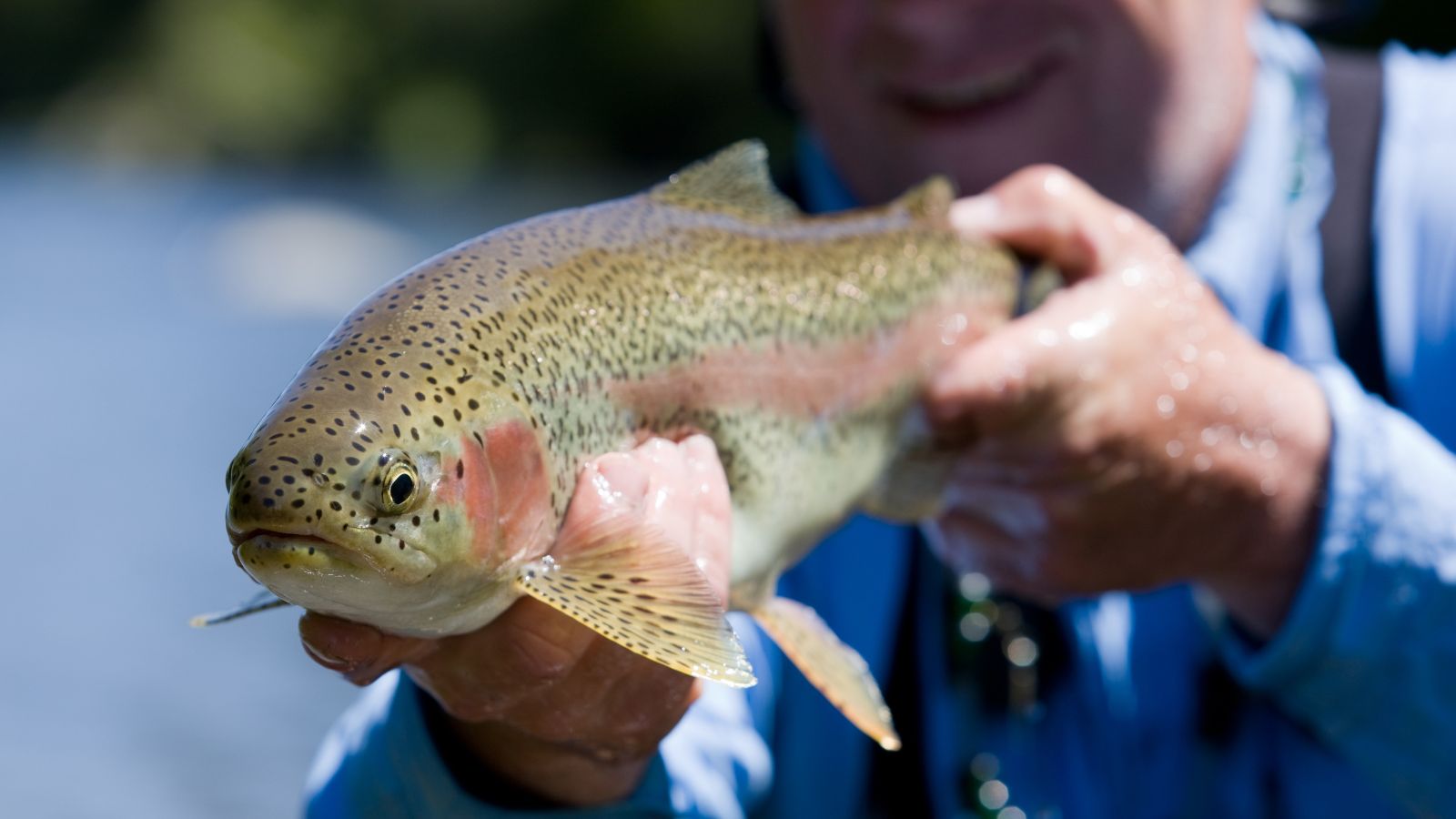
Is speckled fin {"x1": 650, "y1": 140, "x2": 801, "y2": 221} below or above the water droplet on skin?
above

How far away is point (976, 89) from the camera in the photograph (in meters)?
2.34

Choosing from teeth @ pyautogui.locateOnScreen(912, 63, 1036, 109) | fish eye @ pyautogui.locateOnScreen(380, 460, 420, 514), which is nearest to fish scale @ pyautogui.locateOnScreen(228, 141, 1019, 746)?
fish eye @ pyautogui.locateOnScreen(380, 460, 420, 514)

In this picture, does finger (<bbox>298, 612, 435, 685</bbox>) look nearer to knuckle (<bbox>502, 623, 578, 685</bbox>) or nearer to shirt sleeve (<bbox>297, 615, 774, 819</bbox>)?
knuckle (<bbox>502, 623, 578, 685</bbox>)

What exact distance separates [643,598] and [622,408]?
23 cm

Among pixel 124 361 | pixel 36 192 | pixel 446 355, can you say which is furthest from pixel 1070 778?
pixel 36 192

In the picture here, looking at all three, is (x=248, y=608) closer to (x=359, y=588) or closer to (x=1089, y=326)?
(x=359, y=588)

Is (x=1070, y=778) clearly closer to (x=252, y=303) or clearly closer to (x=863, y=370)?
(x=863, y=370)

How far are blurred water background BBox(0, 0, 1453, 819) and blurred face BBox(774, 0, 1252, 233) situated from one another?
2.29ft

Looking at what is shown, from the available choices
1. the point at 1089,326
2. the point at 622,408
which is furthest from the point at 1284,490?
the point at 622,408

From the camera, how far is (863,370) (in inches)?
73.0

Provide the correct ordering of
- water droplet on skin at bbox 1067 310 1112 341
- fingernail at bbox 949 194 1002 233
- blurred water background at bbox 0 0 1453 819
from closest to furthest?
water droplet on skin at bbox 1067 310 1112 341 < fingernail at bbox 949 194 1002 233 < blurred water background at bbox 0 0 1453 819

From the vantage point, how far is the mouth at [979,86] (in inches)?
91.1

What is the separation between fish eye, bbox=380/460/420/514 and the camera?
120cm

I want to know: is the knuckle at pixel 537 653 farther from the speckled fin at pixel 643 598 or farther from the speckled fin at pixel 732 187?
the speckled fin at pixel 732 187
